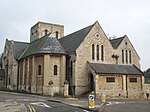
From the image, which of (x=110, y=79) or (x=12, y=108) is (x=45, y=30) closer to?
(x=110, y=79)

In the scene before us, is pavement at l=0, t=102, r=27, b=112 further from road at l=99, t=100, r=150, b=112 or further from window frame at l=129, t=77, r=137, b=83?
window frame at l=129, t=77, r=137, b=83

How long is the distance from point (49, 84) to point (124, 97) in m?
12.8

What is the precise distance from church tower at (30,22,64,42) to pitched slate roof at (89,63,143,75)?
22.8 meters

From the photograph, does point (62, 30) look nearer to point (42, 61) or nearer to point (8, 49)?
point (8, 49)

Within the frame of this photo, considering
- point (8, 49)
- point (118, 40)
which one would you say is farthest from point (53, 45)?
point (8, 49)

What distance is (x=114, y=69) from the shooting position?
133 ft

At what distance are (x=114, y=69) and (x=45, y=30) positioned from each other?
89.2 feet

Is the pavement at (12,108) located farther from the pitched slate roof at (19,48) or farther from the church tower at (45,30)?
the church tower at (45,30)

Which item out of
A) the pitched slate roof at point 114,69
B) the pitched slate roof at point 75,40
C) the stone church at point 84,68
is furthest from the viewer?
the pitched slate roof at point 75,40

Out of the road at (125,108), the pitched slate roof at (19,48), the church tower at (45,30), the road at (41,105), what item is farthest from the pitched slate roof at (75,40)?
the road at (125,108)

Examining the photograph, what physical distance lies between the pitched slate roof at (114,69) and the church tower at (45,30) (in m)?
22.8

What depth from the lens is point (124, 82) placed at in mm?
39875

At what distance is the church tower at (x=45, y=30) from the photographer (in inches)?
2392

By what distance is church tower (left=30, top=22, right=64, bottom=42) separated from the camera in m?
60.8
